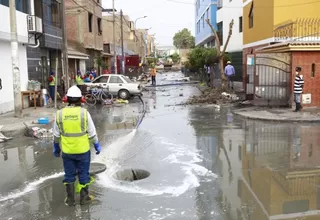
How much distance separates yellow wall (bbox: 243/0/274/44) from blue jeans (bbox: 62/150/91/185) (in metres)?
15.7

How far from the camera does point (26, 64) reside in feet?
59.9

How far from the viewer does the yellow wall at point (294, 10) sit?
18.5 metres

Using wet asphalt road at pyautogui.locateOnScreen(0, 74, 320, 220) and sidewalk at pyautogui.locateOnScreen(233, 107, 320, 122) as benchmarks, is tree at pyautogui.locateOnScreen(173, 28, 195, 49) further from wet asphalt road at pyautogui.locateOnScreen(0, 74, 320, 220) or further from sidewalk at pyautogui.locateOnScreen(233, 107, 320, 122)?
wet asphalt road at pyautogui.locateOnScreen(0, 74, 320, 220)

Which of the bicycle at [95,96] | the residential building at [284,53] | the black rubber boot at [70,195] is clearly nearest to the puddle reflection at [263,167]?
the black rubber boot at [70,195]

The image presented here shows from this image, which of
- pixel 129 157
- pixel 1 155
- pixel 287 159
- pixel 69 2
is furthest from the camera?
pixel 69 2

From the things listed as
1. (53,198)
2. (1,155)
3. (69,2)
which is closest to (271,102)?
(1,155)

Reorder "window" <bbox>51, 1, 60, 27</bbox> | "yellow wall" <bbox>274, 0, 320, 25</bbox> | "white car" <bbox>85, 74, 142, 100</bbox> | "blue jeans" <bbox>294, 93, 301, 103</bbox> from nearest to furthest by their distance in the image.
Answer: "blue jeans" <bbox>294, 93, 301, 103</bbox> → "yellow wall" <bbox>274, 0, 320, 25</bbox> → "white car" <bbox>85, 74, 142, 100</bbox> → "window" <bbox>51, 1, 60, 27</bbox>

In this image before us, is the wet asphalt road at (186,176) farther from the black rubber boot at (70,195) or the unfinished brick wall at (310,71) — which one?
the unfinished brick wall at (310,71)

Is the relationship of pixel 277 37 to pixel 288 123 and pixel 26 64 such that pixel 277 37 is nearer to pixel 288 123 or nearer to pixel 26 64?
pixel 288 123

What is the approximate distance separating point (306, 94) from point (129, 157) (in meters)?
9.55

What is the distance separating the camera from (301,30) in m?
17.5

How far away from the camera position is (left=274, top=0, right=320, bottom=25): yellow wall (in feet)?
60.5

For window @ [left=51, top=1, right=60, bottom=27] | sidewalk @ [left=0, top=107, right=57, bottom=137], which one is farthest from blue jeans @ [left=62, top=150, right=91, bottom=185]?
window @ [left=51, top=1, right=60, bottom=27]

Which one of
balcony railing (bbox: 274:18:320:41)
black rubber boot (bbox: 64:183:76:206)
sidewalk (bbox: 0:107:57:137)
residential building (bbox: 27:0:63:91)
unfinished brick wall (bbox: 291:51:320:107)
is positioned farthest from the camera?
residential building (bbox: 27:0:63:91)
